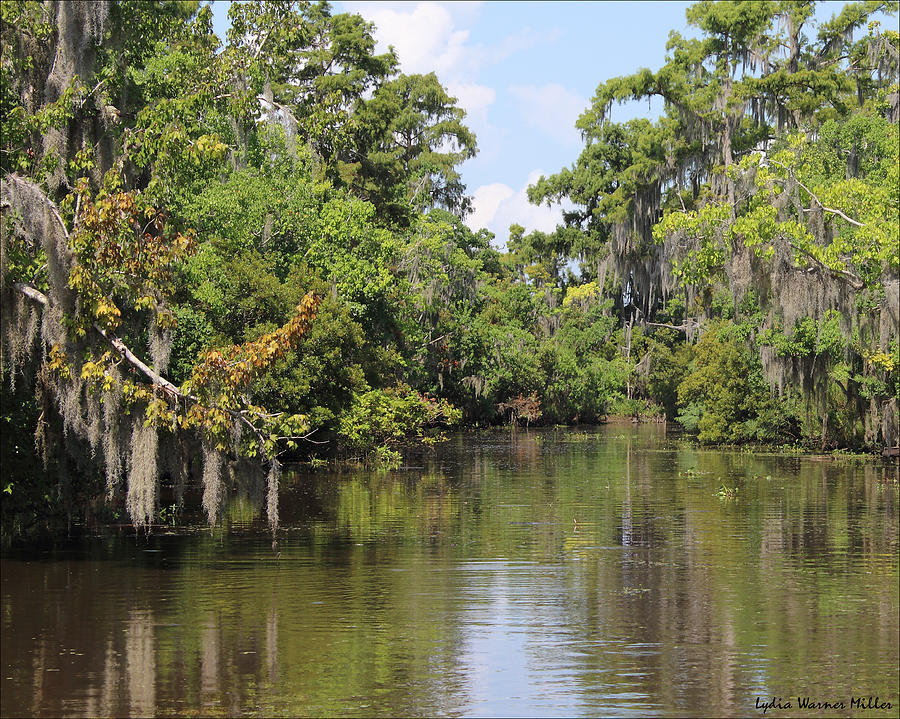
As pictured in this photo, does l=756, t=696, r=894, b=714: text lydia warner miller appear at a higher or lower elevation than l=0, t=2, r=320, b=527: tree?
lower

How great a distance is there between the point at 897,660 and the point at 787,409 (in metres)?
27.9

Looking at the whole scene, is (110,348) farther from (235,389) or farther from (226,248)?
(226,248)

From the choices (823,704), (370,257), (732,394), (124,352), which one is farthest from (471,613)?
(732,394)

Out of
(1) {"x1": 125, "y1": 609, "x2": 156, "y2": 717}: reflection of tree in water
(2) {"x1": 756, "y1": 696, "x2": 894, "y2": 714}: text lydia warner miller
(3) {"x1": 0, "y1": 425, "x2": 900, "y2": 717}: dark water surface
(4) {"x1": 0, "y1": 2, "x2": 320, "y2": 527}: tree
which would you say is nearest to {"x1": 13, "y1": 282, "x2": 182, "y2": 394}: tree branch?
(4) {"x1": 0, "y1": 2, "x2": 320, "y2": 527}: tree

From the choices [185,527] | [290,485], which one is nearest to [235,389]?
[185,527]

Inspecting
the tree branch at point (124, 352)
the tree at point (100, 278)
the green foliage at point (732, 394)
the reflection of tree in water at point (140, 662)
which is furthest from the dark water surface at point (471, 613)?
the green foliage at point (732, 394)

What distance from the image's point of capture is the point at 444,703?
1037 cm

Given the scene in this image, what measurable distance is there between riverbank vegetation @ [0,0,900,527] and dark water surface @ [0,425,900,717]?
1678 mm

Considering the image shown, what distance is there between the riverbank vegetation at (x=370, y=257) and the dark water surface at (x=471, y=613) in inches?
66.1

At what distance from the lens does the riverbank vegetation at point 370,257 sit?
15.5m

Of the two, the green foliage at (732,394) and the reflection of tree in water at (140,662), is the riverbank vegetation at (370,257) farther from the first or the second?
the reflection of tree in water at (140,662)

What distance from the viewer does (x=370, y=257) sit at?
115 ft

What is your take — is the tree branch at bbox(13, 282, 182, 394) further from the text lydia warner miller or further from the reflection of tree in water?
the text lydia warner miller

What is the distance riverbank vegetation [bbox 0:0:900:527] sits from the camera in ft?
50.9
